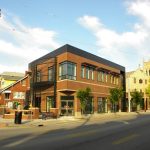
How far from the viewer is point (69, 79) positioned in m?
39.5

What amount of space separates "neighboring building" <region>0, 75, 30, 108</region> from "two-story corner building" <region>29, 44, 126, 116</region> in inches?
249

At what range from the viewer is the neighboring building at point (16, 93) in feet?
175

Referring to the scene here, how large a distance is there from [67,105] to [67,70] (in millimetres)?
5241

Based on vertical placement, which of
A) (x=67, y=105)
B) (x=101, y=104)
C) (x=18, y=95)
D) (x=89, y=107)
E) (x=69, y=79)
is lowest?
(x=89, y=107)

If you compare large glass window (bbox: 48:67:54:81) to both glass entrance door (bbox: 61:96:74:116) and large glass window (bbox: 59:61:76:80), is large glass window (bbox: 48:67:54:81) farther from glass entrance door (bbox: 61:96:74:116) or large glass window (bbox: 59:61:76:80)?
glass entrance door (bbox: 61:96:74:116)

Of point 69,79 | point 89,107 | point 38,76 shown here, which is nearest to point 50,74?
point 38,76

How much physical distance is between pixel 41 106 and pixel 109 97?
11.9 meters

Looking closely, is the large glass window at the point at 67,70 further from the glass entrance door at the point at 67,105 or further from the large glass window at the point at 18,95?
the large glass window at the point at 18,95

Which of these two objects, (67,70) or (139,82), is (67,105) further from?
(139,82)

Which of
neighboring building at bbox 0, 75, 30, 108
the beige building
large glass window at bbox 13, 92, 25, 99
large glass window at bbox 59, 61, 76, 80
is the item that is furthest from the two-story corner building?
the beige building

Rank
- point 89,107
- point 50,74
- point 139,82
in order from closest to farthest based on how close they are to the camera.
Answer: point 50,74, point 89,107, point 139,82

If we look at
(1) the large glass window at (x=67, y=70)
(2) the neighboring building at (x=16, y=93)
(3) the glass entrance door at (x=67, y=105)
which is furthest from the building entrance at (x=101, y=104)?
(2) the neighboring building at (x=16, y=93)

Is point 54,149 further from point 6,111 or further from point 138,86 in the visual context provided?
point 138,86

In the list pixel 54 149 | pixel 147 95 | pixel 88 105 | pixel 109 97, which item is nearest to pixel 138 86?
pixel 147 95
